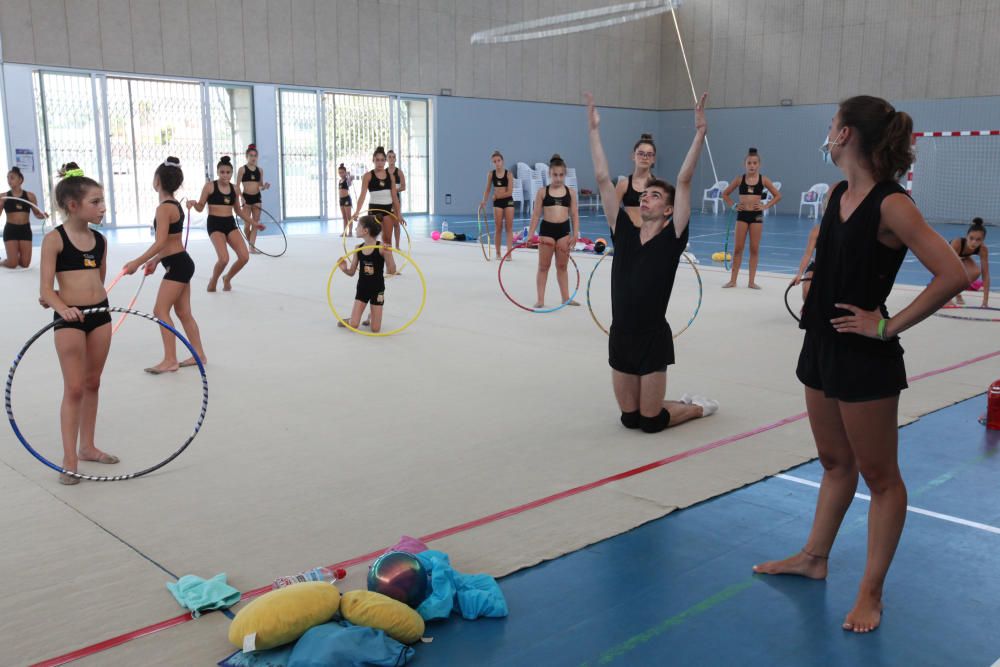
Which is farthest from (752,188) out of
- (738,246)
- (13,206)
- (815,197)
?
(815,197)

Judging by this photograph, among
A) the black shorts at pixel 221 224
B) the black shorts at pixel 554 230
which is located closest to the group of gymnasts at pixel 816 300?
the black shorts at pixel 554 230

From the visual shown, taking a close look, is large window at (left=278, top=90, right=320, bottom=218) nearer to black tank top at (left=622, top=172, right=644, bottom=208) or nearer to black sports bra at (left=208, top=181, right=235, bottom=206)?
black sports bra at (left=208, top=181, right=235, bottom=206)

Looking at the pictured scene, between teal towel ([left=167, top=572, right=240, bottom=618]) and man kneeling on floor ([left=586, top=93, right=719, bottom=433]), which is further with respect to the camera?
man kneeling on floor ([left=586, top=93, right=719, bottom=433])

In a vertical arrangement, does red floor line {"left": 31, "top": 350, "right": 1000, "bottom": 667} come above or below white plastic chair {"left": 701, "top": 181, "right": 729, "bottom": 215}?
below

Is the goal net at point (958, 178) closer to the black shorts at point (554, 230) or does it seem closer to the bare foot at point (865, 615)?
the black shorts at point (554, 230)

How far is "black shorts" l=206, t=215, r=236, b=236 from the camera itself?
10.5m

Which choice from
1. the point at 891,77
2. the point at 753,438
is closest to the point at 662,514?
the point at 753,438

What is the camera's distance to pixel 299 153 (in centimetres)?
2362

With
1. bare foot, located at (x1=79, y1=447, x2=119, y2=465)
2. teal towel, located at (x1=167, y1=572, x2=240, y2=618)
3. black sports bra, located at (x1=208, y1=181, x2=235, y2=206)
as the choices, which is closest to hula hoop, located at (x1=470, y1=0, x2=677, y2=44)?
black sports bra, located at (x1=208, y1=181, x2=235, y2=206)

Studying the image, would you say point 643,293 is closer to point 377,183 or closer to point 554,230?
point 554,230

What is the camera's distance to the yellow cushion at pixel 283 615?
9.34 feet

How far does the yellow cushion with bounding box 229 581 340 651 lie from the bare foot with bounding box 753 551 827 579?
5.61 feet

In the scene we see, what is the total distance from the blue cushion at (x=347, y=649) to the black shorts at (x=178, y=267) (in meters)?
4.41

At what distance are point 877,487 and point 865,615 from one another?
0.48m
